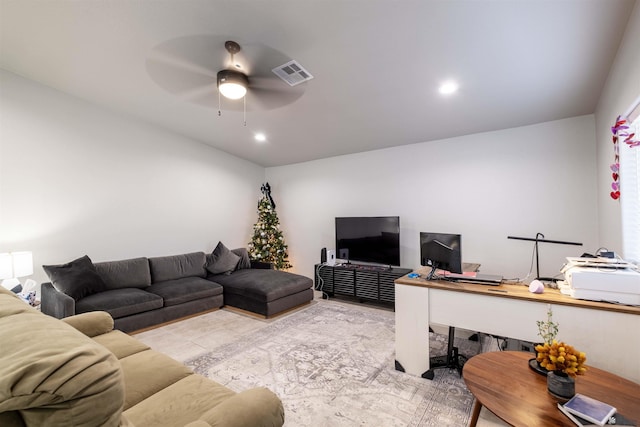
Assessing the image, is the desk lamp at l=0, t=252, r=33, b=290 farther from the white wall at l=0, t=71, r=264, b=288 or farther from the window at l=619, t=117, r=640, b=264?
the window at l=619, t=117, r=640, b=264

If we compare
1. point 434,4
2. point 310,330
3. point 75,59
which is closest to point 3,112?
point 75,59

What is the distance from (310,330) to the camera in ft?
11.6

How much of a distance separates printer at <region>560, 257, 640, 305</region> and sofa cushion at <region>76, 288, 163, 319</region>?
4.40m

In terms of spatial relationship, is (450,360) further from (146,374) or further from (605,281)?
(146,374)

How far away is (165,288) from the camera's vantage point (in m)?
4.01

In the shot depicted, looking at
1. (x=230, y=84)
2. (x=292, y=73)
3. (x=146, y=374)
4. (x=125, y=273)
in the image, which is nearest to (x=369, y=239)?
(x=292, y=73)

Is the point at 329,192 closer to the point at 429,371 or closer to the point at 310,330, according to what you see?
the point at 310,330

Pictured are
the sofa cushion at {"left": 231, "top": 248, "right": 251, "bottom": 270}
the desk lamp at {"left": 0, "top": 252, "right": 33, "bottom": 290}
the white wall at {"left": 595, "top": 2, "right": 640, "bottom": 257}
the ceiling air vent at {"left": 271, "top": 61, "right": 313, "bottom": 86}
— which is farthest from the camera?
the sofa cushion at {"left": 231, "top": 248, "right": 251, "bottom": 270}

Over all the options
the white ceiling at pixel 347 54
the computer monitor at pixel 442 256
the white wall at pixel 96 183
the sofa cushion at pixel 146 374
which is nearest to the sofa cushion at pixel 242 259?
the white wall at pixel 96 183

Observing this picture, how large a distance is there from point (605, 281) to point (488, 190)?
2319 mm

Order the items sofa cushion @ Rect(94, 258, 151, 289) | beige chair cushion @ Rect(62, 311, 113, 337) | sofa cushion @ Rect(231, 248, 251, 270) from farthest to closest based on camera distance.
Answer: sofa cushion @ Rect(231, 248, 251, 270), sofa cushion @ Rect(94, 258, 151, 289), beige chair cushion @ Rect(62, 311, 113, 337)

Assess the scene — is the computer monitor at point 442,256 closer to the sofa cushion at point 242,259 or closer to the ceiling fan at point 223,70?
the ceiling fan at point 223,70

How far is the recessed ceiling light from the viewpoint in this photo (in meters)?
2.89

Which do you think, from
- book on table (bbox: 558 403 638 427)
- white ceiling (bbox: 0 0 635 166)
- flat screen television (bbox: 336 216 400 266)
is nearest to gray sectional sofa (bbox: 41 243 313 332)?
flat screen television (bbox: 336 216 400 266)
